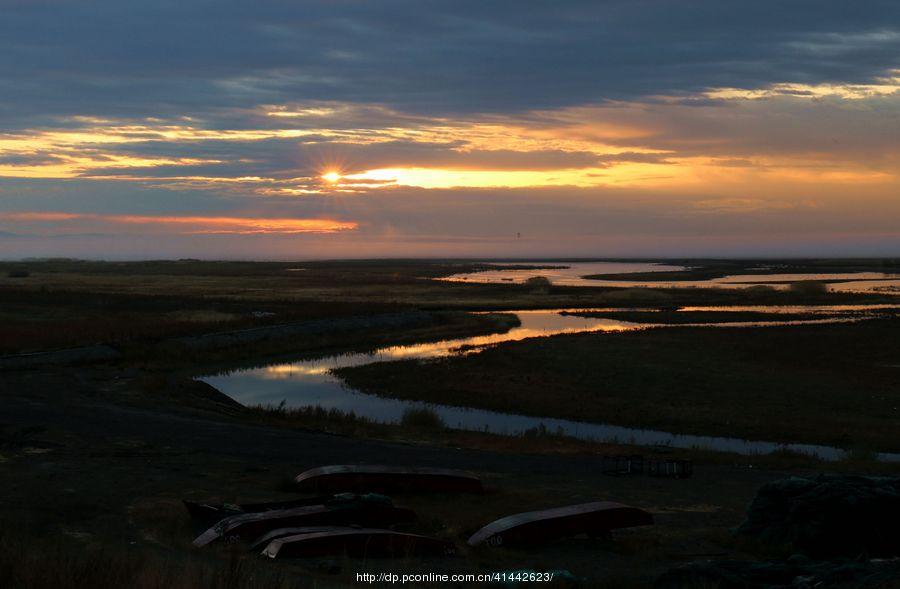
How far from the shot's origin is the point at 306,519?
11555mm

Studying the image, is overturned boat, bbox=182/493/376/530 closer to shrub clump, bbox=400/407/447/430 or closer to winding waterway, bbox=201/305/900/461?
shrub clump, bbox=400/407/447/430

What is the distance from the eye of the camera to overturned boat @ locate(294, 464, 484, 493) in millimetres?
14094

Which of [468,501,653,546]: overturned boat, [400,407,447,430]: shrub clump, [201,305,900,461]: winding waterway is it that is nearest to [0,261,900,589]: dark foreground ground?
[468,501,653,546]: overturned boat

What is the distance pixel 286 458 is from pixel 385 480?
414 centimetres

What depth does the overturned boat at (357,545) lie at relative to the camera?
396 inches

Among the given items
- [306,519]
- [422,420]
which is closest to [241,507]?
→ [306,519]

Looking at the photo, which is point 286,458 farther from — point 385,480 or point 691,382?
point 691,382

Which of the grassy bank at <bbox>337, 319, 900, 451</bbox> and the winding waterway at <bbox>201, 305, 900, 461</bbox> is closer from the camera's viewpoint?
the winding waterway at <bbox>201, 305, 900, 461</bbox>

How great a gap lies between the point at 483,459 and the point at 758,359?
2567cm

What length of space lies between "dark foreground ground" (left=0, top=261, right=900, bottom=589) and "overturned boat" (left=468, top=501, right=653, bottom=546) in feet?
0.71

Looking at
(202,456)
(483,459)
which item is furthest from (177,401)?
(483,459)

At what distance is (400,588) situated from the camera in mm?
8656

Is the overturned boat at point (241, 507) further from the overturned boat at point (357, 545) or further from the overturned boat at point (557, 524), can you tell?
the overturned boat at point (557, 524)

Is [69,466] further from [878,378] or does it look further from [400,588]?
[878,378]
